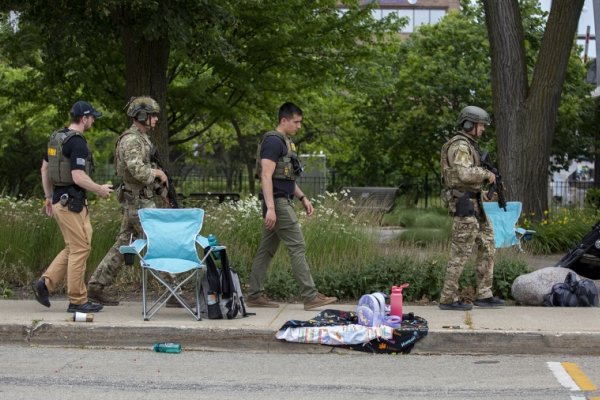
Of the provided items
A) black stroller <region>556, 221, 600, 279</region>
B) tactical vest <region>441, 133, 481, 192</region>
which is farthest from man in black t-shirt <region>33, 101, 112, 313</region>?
black stroller <region>556, 221, 600, 279</region>

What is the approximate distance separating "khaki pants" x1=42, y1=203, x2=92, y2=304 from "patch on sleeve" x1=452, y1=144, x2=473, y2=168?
11.3 feet

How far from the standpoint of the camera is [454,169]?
786cm

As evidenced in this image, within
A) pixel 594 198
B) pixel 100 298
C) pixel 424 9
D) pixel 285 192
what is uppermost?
pixel 424 9

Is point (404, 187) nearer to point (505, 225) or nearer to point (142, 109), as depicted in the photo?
point (505, 225)

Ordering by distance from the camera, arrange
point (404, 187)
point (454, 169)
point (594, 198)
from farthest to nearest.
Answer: point (404, 187) → point (594, 198) → point (454, 169)

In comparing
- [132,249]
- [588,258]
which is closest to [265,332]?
[132,249]

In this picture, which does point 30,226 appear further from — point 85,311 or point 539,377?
point 539,377

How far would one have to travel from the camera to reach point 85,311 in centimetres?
786

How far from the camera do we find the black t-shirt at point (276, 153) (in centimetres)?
790

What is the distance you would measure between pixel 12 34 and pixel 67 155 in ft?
31.5

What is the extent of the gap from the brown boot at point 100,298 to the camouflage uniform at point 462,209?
3.26m

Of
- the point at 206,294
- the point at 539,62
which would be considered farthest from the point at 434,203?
the point at 206,294

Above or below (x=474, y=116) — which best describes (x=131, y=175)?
below

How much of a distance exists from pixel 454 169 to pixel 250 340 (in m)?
2.47
